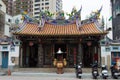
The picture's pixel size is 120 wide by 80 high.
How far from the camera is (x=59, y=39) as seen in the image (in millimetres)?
22547

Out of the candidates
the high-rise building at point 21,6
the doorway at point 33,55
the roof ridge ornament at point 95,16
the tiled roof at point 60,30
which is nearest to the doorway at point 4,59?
the doorway at point 33,55

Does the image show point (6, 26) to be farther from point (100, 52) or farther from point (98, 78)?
point (98, 78)

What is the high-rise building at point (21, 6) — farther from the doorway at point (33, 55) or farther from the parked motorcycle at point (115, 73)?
the parked motorcycle at point (115, 73)

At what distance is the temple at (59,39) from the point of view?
862 inches

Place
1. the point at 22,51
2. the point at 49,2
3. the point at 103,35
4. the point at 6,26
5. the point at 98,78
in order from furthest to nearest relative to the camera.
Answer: the point at 49,2
the point at 6,26
the point at 22,51
the point at 103,35
the point at 98,78

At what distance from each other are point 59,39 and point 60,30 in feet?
3.02

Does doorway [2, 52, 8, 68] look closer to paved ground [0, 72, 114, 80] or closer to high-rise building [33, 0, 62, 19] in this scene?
paved ground [0, 72, 114, 80]

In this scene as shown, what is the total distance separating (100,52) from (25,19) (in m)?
8.14

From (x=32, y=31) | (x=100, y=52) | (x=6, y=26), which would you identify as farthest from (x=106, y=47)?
(x=6, y=26)

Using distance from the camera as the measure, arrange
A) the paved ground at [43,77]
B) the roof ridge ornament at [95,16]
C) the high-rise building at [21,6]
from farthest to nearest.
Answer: the high-rise building at [21,6]
the roof ridge ornament at [95,16]
the paved ground at [43,77]

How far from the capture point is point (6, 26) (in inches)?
2018

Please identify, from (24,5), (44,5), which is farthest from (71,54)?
(24,5)

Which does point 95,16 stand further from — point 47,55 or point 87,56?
point 47,55

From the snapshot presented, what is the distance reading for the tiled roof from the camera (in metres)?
21.5
